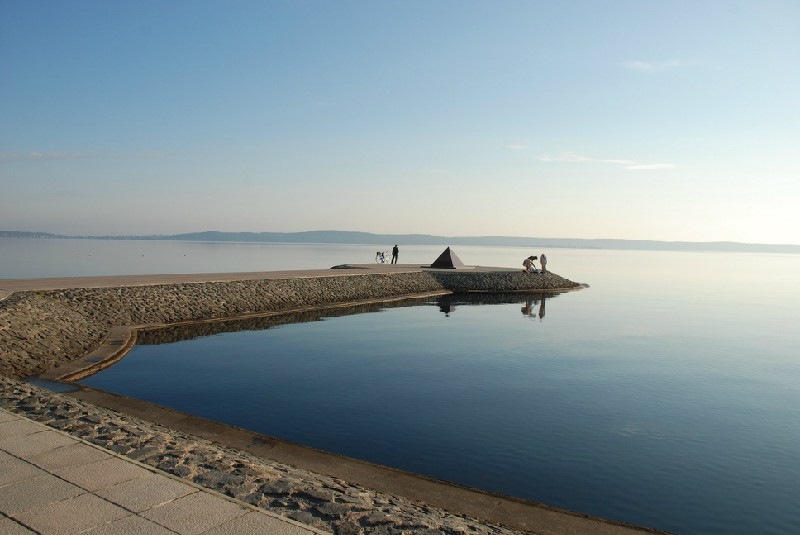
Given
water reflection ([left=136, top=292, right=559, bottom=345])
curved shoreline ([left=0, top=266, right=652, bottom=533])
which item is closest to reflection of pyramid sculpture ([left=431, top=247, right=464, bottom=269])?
water reflection ([left=136, top=292, right=559, bottom=345])

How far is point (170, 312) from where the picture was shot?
95.1 ft

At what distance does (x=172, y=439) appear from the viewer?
1023cm

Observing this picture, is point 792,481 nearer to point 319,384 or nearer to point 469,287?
point 319,384

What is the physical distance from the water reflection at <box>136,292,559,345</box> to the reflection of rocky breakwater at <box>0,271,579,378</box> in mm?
1101

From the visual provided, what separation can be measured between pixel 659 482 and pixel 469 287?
4161cm

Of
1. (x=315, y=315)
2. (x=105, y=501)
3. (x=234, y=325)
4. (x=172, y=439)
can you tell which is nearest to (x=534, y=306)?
(x=315, y=315)

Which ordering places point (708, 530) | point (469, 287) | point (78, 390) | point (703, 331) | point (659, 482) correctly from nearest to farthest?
point (708, 530), point (659, 482), point (78, 390), point (703, 331), point (469, 287)

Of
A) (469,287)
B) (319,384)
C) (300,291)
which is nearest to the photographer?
(319,384)

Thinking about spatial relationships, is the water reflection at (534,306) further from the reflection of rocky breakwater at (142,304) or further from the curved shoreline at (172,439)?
the curved shoreline at (172,439)

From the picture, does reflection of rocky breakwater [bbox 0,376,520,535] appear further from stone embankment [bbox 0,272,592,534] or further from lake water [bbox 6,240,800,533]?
lake water [bbox 6,240,800,533]

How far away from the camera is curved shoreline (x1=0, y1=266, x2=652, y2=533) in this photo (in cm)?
771

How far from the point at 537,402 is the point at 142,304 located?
20685mm

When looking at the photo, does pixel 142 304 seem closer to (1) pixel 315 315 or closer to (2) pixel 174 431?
(1) pixel 315 315

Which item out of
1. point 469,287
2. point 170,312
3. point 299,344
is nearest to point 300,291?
point 170,312
